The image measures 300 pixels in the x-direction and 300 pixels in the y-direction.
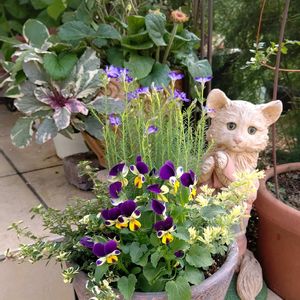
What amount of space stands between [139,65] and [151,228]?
2.72ft

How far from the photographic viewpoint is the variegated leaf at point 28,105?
171 cm

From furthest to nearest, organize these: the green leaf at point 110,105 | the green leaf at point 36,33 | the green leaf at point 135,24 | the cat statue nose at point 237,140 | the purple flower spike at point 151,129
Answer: the green leaf at point 36,33
the green leaf at point 135,24
the green leaf at point 110,105
the cat statue nose at point 237,140
the purple flower spike at point 151,129

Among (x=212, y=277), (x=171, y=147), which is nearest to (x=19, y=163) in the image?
(x=171, y=147)

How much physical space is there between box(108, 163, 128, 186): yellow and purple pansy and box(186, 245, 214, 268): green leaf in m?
0.21

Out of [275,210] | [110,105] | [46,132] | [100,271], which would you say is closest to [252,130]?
[275,210]

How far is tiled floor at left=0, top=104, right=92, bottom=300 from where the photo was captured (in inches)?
57.3

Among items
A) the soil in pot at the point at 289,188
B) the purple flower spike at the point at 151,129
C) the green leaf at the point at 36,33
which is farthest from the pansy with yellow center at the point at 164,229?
the green leaf at the point at 36,33

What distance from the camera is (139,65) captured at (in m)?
1.69

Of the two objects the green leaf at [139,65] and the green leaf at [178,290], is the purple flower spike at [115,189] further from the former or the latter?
the green leaf at [139,65]

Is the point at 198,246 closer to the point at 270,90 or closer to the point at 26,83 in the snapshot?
the point at 26,83

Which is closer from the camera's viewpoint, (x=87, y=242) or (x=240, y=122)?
(x=87, y=242)

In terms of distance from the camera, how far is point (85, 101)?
5.77 ft

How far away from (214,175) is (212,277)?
443 millimetres

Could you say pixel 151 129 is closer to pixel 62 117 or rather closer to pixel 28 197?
pixel 62 117
